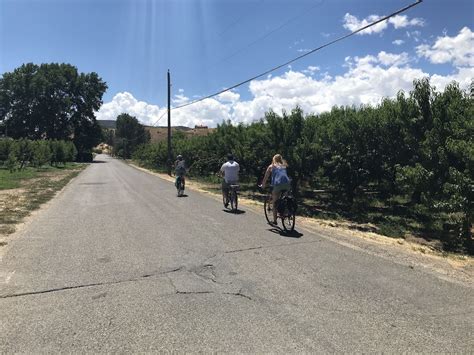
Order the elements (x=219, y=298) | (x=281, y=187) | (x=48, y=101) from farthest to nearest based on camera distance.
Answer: (x=48, y=101) → (x=281, y=187) → (x=219, y=298)

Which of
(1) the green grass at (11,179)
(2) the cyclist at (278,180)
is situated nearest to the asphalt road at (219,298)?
(2) the cyclist at (278,180)

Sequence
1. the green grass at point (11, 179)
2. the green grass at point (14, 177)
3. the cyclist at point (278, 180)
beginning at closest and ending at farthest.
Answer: the cyclist at point (278, 180) < the green grass at point (11, 179) < the green grass at point (14, 177)

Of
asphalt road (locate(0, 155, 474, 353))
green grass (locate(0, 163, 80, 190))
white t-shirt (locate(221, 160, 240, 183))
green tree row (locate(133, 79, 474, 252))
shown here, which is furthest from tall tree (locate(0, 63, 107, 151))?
asphalt road (locate(0, 155, 474, 353))

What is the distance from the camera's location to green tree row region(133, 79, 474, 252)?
9344 millimetres

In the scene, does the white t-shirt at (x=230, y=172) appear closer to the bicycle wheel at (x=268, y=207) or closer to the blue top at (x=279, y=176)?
the bicycle wheel at (x=268, y=207)

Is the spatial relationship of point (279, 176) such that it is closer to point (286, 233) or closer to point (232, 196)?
point (286, 233)

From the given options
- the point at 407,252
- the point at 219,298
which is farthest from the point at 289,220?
the point at 219,298

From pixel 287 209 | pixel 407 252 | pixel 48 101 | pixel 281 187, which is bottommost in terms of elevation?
pixel 407 252

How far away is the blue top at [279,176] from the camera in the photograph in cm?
992

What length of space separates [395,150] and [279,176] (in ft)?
18.6

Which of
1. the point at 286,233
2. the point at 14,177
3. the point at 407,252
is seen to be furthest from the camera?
the point at 14,177

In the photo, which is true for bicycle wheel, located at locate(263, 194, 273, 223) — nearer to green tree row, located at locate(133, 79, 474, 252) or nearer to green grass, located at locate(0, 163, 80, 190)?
green tree row, located at locate(133, 79, 474, 252)

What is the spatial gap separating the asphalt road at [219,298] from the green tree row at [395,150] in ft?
10.3

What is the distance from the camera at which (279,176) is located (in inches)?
392
